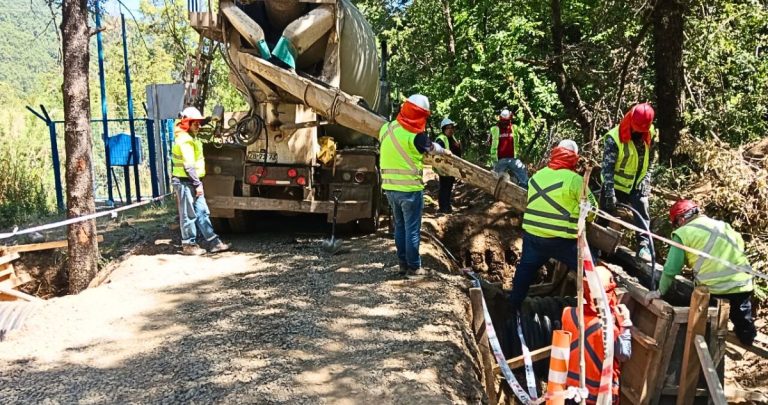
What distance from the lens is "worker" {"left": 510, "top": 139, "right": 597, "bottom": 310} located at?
5.07m

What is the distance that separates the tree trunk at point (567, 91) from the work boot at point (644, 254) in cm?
483

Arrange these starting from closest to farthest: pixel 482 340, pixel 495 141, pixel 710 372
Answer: pixel 710 372 < pixel 482 340 < pixel 495 141

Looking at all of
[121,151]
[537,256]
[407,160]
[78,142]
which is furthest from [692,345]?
[121,151]

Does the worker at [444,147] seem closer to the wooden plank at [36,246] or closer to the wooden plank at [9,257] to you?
the wooden plank at [36,246]

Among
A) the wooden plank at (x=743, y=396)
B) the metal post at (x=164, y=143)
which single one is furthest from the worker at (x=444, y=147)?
the metal post at (x=164, y=143)

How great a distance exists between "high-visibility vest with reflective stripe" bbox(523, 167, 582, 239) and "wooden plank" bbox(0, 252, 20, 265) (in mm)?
6301

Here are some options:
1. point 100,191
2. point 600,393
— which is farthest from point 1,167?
point 600,393

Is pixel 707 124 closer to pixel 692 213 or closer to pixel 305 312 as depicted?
pixel 692 213

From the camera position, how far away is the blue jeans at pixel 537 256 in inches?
206

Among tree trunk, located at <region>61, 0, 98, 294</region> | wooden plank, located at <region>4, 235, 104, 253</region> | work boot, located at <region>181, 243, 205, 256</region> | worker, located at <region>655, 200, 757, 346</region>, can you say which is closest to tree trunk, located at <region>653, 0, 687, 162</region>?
worker, located at <region>655, 200, 757, 346</region>

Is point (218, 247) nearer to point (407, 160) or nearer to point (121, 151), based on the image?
point (407, 160)

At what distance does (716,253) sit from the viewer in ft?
15.0

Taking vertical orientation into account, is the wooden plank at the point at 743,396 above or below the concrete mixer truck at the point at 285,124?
below

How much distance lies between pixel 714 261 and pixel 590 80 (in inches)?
284
